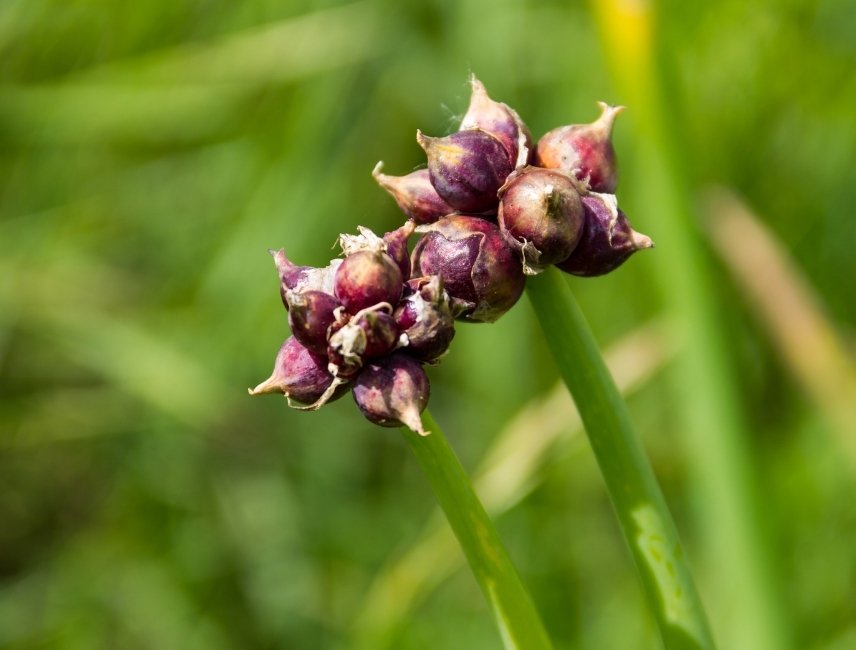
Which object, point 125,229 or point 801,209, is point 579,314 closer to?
point 801,209

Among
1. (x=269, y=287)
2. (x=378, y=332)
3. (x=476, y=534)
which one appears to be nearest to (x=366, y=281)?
(x=378, y=332)

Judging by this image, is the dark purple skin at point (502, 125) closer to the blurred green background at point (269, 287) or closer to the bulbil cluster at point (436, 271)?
the bulbil cluster at point (436, 271)

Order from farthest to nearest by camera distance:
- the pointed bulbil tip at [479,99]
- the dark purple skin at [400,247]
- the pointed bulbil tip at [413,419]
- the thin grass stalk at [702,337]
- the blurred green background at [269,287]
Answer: the blurred green background at [269,287] → the thin grass stalk at [702,337] → the pointed bulbil tip at [479,99] → the dark purple skin at [400,247] → the pointed bulbil tip at [413,419]

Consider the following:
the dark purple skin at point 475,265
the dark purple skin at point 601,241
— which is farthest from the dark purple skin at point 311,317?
the dark purple skin at point 601,241

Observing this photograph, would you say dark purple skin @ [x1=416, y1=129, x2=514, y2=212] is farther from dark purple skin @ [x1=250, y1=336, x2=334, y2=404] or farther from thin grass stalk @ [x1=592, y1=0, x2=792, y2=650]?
thin grass stalk @ [x1=592, y1=0, x2=792, y2=650]

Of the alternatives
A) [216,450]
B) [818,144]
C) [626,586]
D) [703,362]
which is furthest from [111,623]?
[818,144]

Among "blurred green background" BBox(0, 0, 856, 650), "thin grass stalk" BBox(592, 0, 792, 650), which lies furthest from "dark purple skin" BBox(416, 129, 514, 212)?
"blurred green background" BBox(0, 0, 856, 650)
